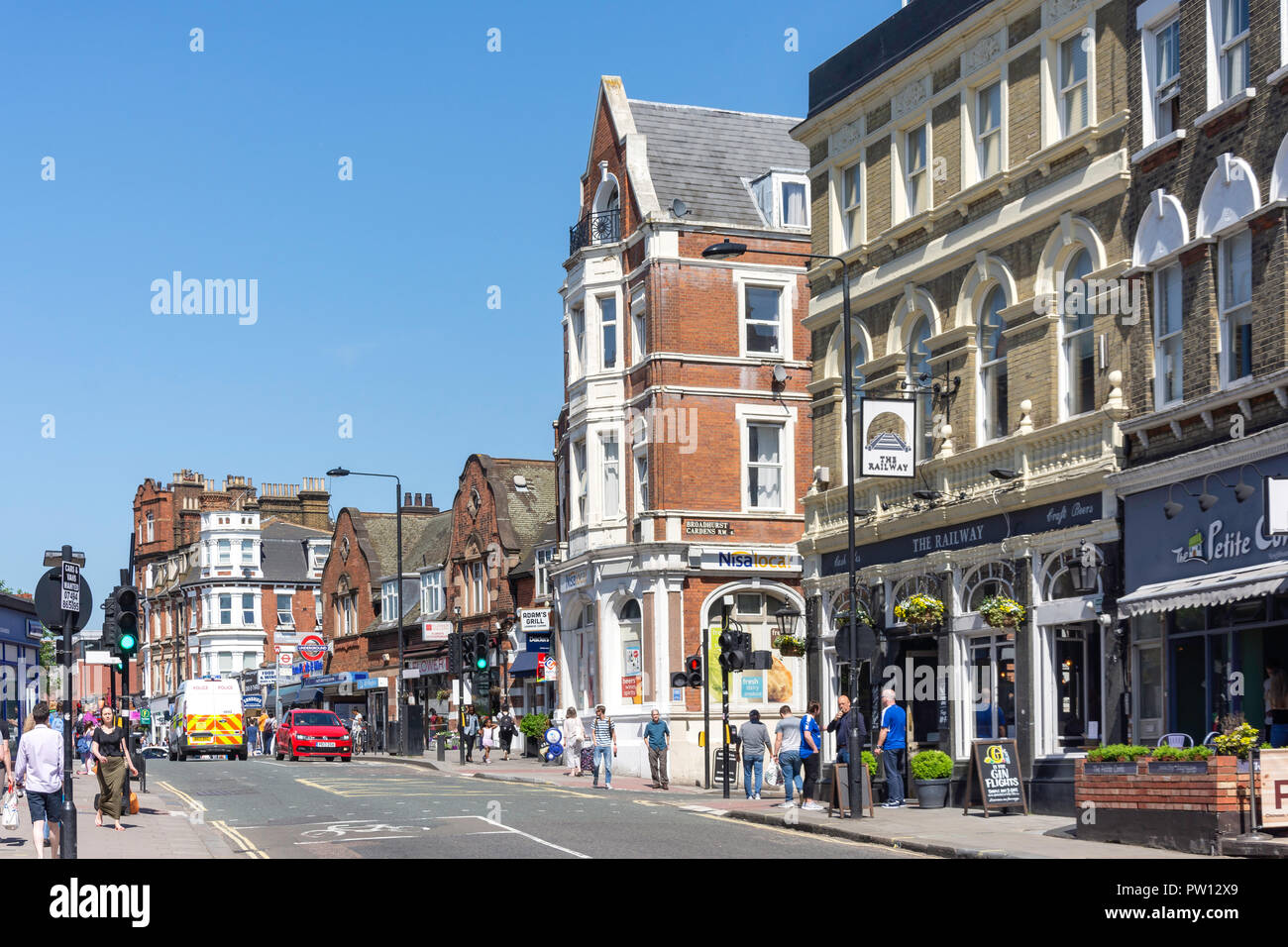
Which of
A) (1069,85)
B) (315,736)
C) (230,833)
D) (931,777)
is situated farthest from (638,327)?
(230,833)

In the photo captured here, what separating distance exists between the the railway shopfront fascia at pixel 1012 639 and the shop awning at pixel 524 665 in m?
26.8

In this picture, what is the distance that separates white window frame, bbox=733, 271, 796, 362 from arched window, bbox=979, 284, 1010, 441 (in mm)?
17329

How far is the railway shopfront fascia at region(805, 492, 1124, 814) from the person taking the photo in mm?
25547

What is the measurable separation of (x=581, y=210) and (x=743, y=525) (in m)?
10.7

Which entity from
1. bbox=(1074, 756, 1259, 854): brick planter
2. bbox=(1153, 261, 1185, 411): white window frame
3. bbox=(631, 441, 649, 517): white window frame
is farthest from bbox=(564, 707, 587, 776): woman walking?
bbox=(1074, 756, 1259, 854): brick planter

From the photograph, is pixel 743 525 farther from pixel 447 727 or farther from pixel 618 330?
pixel 447 727

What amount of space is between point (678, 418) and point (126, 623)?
20.2m

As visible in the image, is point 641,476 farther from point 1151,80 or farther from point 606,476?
point 1151,80

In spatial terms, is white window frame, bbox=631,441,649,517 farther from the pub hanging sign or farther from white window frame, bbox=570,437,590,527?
the pub hanging sign

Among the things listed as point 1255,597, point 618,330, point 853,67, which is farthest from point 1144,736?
point 618,330

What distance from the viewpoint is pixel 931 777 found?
26875 mm

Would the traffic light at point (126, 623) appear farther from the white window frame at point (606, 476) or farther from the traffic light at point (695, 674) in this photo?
the white window frame at point (606, 476)
